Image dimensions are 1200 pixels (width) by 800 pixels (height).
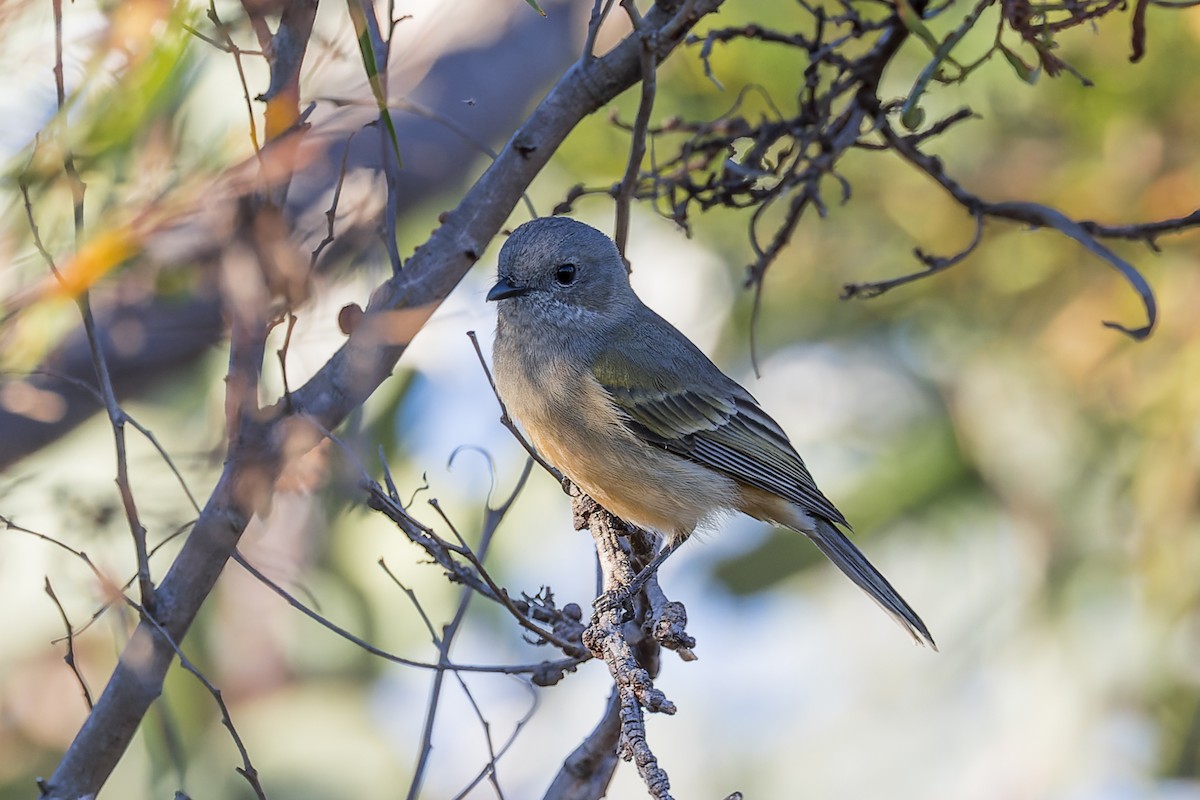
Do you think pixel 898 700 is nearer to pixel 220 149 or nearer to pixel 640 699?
pixel 640 699

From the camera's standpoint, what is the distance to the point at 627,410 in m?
3.74

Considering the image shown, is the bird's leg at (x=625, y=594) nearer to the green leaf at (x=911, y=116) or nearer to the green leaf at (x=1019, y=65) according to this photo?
the green leaf at (x=911, y=116)

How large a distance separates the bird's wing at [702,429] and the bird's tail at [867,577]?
9 centimetres

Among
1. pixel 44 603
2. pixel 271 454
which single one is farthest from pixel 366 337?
pixel 44 603

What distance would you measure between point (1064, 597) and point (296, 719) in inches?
165

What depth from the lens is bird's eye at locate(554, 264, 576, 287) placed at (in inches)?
151

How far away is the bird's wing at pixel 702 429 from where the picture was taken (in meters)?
3.76

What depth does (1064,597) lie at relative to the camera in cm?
618

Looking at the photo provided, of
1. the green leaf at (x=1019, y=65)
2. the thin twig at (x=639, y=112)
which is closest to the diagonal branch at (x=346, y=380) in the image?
the thin twig at (x=639, y=112)

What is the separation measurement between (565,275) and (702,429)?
2.20ft

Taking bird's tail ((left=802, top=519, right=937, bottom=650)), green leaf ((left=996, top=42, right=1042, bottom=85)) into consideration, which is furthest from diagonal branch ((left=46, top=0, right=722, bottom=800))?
bird's tail ((left=802, top=519, right=937, bottom=650))

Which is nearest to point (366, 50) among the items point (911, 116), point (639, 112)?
point (639, 112)

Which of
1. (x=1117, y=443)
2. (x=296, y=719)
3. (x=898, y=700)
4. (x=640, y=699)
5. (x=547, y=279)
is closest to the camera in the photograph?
(x=640, y=699)

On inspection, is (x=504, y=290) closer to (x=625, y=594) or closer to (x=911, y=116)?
(x=625, y=594)
